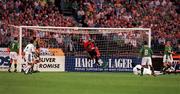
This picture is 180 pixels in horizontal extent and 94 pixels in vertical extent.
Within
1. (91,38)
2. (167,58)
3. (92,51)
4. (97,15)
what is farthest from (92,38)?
(167,58)

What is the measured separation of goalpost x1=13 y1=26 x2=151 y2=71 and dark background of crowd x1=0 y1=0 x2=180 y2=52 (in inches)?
42.2

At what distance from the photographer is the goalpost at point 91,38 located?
3152 centimetres

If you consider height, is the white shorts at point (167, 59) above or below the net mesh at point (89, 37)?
below

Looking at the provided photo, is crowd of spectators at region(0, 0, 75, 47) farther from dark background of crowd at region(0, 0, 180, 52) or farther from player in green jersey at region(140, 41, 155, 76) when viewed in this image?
player in green jersey at region(140, 41, 155, 76)

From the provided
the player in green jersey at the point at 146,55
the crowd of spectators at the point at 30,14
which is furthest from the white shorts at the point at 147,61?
the crowd of spectators at the point at 30,14

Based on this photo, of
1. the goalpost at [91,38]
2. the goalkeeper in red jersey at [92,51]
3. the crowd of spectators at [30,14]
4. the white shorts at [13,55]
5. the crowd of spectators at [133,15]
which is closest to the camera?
the white shorts at [13,55]

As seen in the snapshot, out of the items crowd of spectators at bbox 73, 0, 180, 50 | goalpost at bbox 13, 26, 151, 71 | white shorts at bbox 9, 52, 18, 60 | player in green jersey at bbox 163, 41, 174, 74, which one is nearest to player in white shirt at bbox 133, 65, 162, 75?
player in green jersey at bbox 163, 41, 174, 74

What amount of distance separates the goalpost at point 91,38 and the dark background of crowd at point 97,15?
1.07 metres

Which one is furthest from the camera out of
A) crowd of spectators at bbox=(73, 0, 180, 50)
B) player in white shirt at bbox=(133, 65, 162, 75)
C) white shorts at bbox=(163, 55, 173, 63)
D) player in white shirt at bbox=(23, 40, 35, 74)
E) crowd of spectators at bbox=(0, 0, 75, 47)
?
crowd of spectators at bbox=(73, 0, 180, 50)

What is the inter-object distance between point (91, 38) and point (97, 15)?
4365 millimetres

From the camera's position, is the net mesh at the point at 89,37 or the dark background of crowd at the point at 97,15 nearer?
the net mesh at the point at 89,37

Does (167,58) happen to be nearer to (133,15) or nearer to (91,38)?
(91,38)

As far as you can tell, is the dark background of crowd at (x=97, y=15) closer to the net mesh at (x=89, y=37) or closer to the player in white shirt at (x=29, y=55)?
the net mesh at (x=89, y=37)

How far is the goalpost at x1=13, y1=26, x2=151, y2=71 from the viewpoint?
31.5 m
